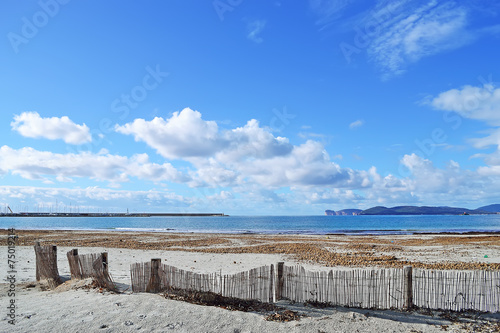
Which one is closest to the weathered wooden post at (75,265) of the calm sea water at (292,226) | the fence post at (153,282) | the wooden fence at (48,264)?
the wooden fence at (48,264)

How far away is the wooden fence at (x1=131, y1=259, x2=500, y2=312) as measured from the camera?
9.33 meters

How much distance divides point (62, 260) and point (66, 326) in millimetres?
14670

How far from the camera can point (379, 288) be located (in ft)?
30.8

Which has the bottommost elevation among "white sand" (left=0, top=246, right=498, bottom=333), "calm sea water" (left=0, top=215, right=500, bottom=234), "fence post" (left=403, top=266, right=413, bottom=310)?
"calm sea water" (left=0, top=215, right=500, bottom=234)

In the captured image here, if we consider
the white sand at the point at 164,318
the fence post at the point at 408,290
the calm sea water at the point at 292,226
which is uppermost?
the fence post at the point at 408,290

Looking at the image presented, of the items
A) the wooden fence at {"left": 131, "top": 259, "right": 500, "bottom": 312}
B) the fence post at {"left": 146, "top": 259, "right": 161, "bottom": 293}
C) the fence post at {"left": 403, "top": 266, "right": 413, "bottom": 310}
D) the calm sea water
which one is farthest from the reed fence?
the calm sea water

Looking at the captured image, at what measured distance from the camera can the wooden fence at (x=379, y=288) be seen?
9.33 metres

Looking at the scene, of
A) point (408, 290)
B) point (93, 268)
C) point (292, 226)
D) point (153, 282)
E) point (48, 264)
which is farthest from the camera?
point (292, 226)

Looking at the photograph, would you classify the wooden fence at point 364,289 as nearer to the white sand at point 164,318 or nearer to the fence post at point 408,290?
the fence post at point 408,290

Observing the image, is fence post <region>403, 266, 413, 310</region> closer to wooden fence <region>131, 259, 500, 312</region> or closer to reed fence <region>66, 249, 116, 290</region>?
wooden fence <region>131, 259, 500, 312</region>

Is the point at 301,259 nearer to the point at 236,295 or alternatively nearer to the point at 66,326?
the point at 236,295

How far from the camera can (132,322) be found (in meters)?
8.17

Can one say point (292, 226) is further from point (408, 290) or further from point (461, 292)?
point (408, 290)

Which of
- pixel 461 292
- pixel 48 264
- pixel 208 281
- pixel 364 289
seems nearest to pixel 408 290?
pixel 364 289
